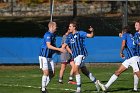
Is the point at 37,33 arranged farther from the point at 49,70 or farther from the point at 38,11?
the point at 49,70

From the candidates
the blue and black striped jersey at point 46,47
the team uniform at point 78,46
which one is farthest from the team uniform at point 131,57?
the blue and black striped jersey at point 46,47

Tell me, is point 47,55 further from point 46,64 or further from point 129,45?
point 129,45

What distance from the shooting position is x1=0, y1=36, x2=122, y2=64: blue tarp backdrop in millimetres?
27984

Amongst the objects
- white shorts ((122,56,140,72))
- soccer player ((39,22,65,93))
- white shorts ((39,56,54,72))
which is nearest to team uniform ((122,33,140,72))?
white shorts ((122,56,140,72))

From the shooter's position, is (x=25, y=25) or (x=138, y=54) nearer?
(x=138, y=54)

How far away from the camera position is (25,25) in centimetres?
4447

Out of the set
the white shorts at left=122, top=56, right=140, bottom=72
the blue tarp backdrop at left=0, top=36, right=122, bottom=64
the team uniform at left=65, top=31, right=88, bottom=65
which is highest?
the team uniform at left=65, top=31, right=88, bottom=65

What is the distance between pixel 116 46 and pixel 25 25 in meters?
17.4

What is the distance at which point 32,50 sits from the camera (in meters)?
28.2

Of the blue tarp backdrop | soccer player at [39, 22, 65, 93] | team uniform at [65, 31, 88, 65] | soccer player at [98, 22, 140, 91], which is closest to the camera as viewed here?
soccer player at [39, 22, 65, 93]

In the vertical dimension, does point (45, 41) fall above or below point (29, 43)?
above

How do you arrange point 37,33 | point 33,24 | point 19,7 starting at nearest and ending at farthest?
1. point 37,33
2. point 33,24
3. point 19,7

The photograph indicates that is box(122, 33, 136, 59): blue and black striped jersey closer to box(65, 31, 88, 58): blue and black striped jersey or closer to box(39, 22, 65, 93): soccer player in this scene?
box(65, 31, 88, 58): blue and black striped jersey

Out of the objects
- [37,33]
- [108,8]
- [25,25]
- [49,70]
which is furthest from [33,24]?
[49,70]
